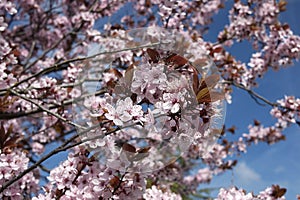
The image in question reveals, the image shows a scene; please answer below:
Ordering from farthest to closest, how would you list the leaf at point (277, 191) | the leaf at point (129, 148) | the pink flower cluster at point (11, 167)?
the leaf at point (277, 191) → the pink flower cluster at point (11, 167) → the leaf at point (129, 148)

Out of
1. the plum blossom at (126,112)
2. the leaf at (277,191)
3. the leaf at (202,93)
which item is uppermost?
the leaf at (277,191)

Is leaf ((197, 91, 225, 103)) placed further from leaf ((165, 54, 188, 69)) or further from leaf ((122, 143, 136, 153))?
leaf ((122, 143, 136, 153))

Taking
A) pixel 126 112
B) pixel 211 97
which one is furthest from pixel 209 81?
pixel 126 112

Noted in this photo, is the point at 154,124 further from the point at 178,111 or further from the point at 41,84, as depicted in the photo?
the point at 41,84

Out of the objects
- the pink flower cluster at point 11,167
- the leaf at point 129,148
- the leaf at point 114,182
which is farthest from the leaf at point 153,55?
the pink flower cluster at point 11,167

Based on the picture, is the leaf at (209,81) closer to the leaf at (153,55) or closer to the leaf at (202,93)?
the leaf at (202,93)

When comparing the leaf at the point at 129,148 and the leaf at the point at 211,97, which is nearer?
the leaf at the point at 211,97

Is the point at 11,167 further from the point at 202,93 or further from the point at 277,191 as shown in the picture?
the point at 277,191

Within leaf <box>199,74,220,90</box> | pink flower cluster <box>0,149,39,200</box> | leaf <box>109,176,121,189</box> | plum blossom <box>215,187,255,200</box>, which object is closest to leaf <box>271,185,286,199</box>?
plum blossom <box>215,187,255,200</box>

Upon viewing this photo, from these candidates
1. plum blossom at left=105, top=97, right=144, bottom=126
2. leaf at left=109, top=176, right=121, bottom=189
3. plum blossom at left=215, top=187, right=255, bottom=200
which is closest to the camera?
plum blossom at left=105, top=97, right=144, bottom=126

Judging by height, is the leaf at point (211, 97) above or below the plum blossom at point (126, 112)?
above

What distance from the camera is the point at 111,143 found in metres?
1.74

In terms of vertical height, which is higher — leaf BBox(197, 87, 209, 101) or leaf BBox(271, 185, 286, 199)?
leaf BBox(271, 185, 286, 199)

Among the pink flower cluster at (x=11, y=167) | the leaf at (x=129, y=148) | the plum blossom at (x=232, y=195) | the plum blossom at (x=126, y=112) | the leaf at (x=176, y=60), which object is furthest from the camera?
the plum blossom at (x=232, y=195)
